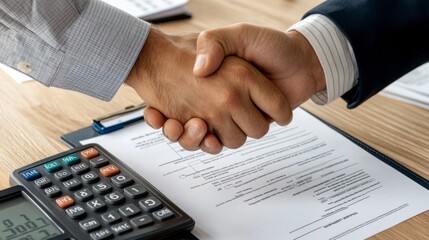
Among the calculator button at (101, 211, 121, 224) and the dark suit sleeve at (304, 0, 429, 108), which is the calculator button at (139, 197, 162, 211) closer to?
the calculator button at (101, 211, 121, 224)

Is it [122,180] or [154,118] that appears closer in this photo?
[122,180]

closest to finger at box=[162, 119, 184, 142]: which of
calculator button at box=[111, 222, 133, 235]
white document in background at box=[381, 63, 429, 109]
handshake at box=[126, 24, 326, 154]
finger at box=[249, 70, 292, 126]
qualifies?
handshake at box=[126, 24, 326, 154]

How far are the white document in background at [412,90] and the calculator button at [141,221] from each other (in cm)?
48

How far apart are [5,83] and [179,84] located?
27 centimetres

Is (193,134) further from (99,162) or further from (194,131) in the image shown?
(99,162)

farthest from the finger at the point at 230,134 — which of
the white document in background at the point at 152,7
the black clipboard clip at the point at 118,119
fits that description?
the white document in background at the point at 152,7

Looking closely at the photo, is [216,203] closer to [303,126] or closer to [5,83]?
[303,126]

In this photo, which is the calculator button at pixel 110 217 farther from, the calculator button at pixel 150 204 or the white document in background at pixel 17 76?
the white document in background at pixel 17 76

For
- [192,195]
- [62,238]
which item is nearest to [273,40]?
[192,195]

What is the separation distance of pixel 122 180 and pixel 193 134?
0.15 meters

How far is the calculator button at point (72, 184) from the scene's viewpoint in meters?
0.60

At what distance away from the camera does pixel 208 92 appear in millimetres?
773

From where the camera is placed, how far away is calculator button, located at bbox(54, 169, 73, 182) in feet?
1.99

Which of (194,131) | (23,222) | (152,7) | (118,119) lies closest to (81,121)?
(118,119)
